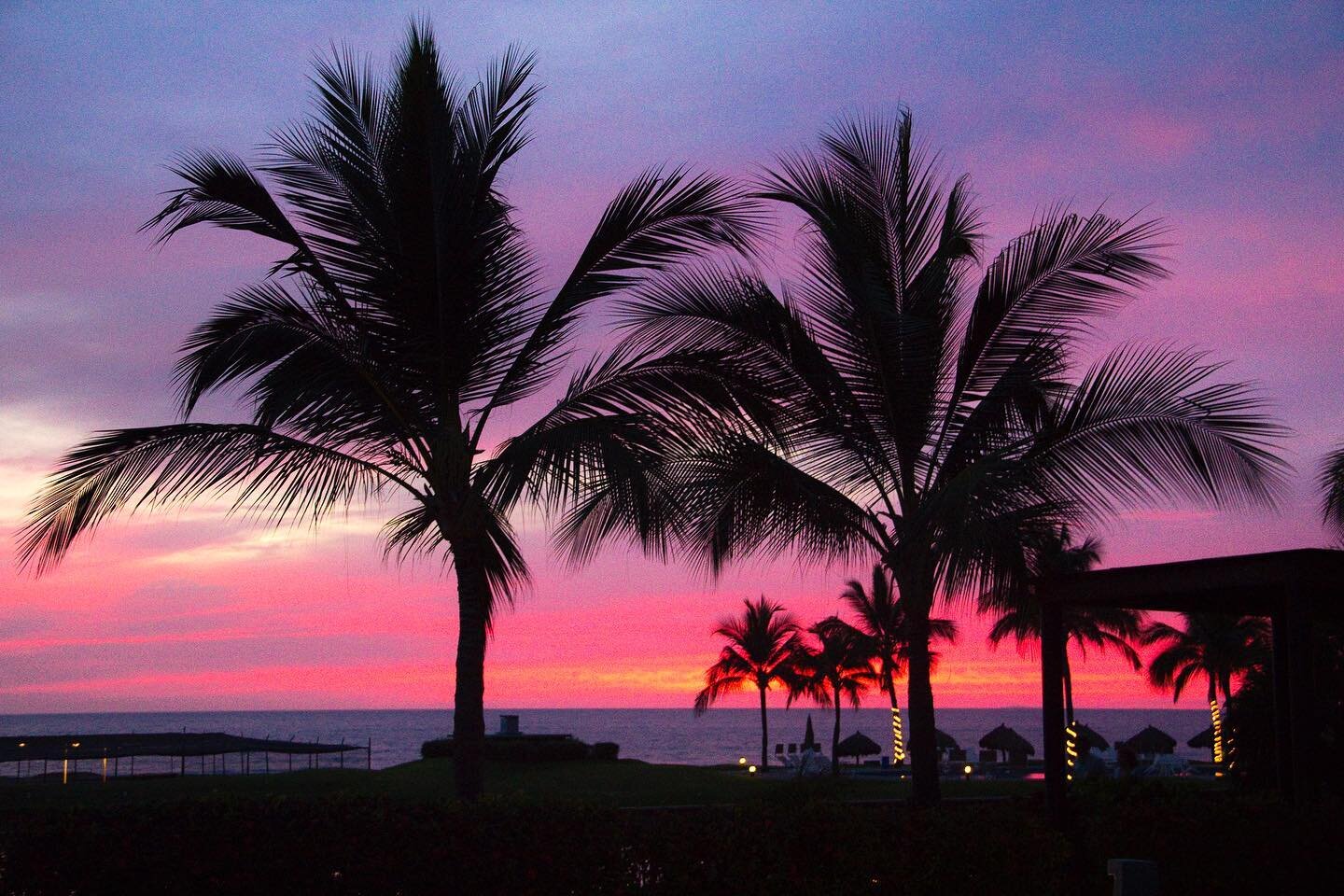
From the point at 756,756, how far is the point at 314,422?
340ft

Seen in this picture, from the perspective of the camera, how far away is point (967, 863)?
9.00 metres

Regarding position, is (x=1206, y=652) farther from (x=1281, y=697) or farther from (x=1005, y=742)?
(x=1281, y=697)

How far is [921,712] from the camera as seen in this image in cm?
1335

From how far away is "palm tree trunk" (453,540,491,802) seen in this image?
431 inches

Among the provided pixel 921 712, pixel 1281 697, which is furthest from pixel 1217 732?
pixel 921 712

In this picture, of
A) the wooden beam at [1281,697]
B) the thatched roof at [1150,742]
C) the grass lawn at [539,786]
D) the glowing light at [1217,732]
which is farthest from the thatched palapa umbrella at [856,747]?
the wooden beam at [1281,697]

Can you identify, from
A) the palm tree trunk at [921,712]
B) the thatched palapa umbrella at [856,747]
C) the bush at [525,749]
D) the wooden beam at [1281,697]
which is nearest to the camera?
the palm tree trunk at [921,712]

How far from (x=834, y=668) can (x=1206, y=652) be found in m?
15.8

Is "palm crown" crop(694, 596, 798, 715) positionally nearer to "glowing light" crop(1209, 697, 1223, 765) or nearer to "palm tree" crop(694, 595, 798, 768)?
"palm tree" crop(694, 595, 798, 768)

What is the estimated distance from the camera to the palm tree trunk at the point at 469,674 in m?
11.0

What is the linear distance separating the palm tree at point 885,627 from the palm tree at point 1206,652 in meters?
11.0

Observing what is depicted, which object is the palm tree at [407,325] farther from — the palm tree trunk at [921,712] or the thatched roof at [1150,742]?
the thatched roof at [1150,742]

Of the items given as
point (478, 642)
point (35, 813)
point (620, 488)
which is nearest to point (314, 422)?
point (478, 642)

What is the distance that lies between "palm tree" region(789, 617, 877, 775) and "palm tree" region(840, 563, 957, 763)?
0.52 meters
